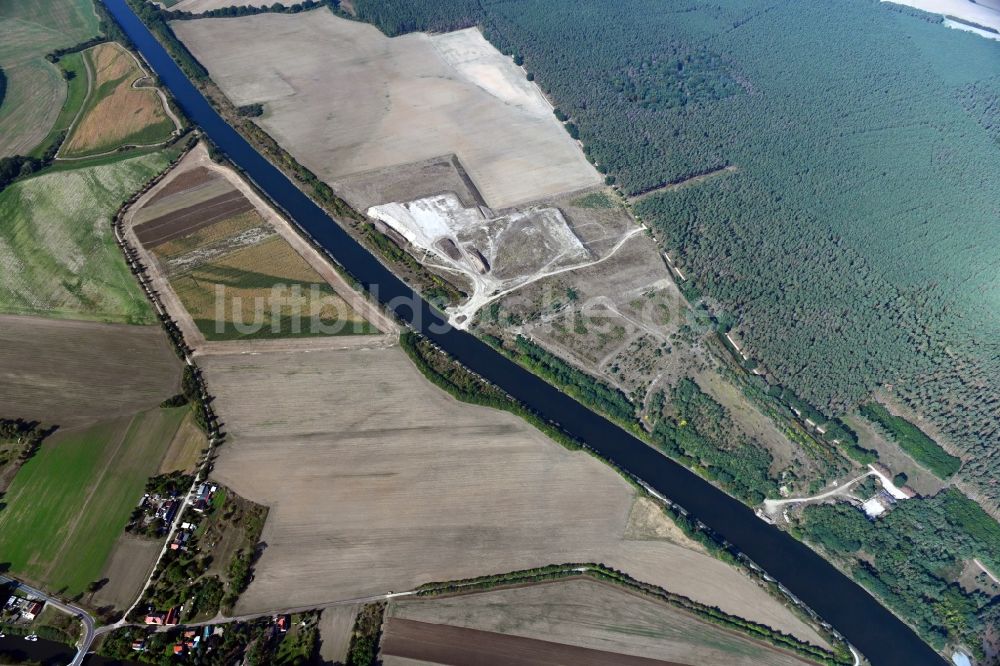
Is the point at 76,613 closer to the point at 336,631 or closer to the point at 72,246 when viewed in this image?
the point at 336,631

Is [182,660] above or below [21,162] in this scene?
below

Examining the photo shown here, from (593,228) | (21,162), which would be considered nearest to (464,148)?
(593,228)

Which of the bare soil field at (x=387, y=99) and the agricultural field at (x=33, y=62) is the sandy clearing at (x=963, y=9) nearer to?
the bare soil field at (x=387, y=99)

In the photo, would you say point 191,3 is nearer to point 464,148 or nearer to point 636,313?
point 464,148

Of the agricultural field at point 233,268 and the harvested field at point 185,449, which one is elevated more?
the agricultural field at point 233,268

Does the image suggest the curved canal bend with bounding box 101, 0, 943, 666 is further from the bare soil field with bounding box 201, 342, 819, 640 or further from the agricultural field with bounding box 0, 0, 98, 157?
the agricultural field with bounding box 0, 0, 98, 157

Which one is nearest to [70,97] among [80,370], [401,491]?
[80,370]

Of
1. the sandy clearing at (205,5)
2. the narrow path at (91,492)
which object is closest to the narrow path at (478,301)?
the narrow path at (91,492)
